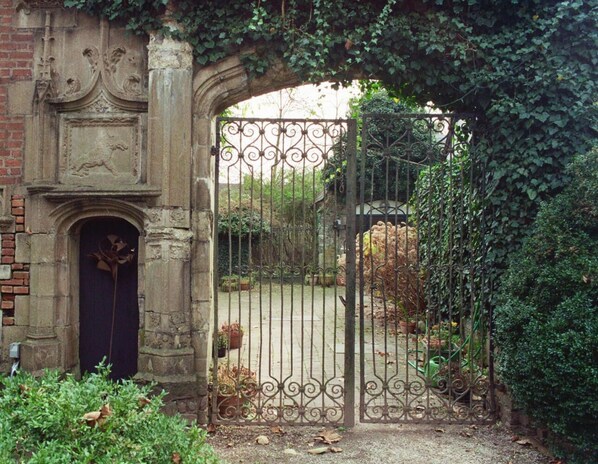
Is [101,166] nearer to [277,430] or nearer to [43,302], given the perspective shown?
[43,302]

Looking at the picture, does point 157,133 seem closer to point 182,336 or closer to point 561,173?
A: point 182,336

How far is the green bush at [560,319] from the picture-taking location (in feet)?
12.4

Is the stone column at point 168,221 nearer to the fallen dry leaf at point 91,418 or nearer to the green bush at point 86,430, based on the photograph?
the green bush at point 86,430

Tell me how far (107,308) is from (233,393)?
5.02 ft

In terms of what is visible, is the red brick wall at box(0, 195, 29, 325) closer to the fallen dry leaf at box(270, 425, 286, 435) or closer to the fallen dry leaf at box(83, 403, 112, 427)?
the fallen dry leaf at box(270, 425, 286, 435)

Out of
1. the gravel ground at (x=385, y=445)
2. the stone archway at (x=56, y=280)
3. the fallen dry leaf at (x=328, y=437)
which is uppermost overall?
the stone archway at (x=56, y=280)

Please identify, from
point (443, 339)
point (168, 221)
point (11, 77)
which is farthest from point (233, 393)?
point (11, 77)

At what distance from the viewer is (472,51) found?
192 inches

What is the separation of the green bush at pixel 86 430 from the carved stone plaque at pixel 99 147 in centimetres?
251

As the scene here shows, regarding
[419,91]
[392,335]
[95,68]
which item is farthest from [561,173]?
[392,335]

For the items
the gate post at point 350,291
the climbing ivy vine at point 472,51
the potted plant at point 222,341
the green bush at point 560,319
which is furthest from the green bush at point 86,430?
the potted plant at point 222,341

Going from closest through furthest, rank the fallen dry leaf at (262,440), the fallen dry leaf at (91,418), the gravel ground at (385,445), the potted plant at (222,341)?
the fallen dry leaf at (91,418) < the gravel ground at (385,445) < the fallen dry leaf at (262,440) < the potted plant at (222,341)

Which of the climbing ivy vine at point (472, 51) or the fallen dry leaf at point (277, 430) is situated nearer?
the climbing ivy vine at point (472, 51)

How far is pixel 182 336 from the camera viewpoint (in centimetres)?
483
